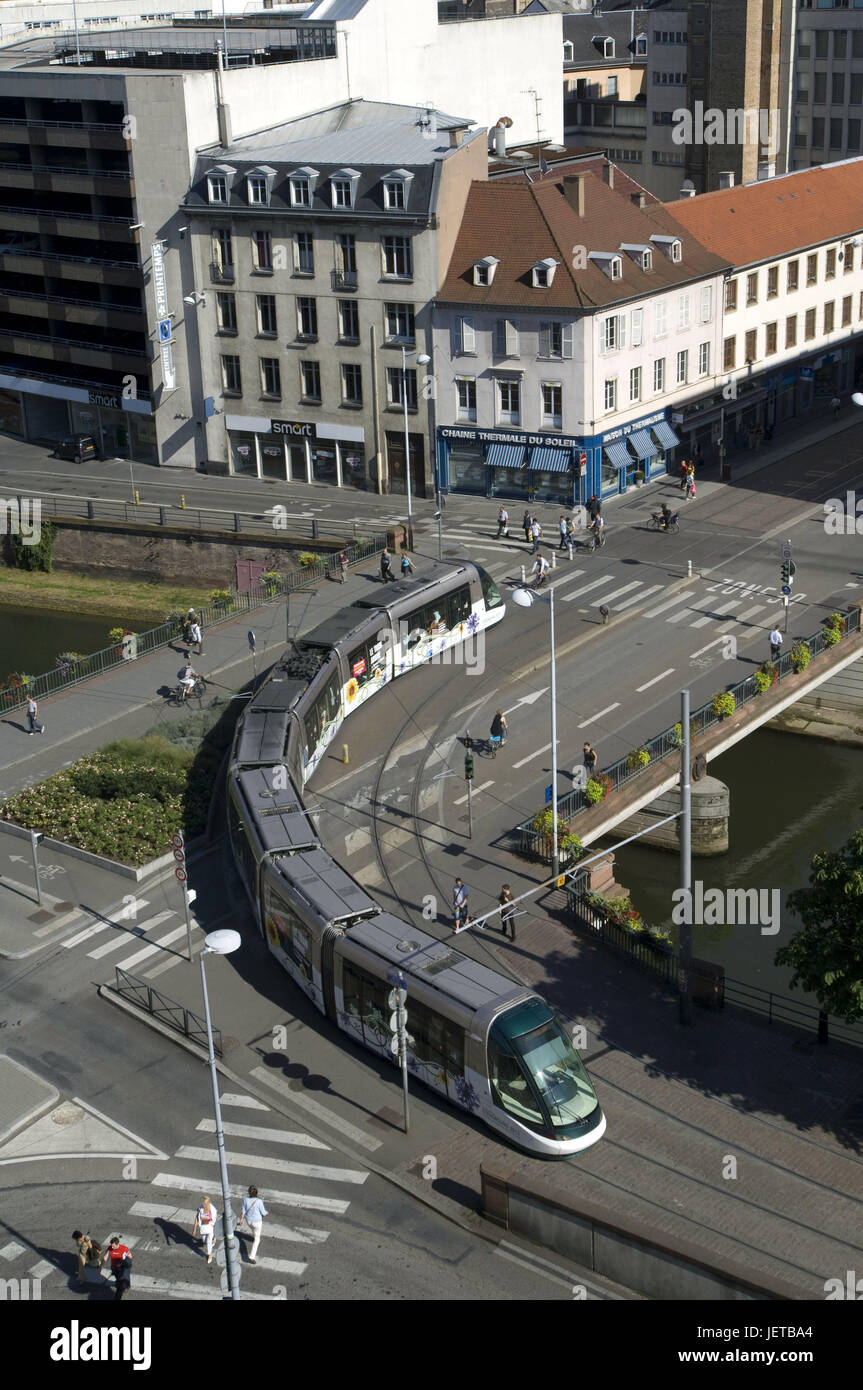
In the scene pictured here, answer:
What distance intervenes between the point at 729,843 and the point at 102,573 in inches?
1618

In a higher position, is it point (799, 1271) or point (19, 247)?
point (19, 247)

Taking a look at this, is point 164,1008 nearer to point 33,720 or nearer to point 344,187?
point 33,720

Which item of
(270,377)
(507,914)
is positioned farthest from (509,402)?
(507,914)

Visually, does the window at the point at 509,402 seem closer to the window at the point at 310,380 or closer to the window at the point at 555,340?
the window at the point at 555,340

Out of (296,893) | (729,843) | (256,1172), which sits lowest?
(729,843)

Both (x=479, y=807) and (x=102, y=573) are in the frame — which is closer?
(x=479, y=807)

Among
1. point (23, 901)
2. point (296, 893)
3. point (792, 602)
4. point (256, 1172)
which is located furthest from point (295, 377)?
point (256, 1172)

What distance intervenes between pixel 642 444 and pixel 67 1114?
171ft

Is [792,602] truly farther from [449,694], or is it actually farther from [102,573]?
[102,573]

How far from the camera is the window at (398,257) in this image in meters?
81.3

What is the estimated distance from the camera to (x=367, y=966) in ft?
129

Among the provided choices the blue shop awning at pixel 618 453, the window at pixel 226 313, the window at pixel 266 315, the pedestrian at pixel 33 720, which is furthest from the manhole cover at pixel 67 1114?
the window at pixel 226 313

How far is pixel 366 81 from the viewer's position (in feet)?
311

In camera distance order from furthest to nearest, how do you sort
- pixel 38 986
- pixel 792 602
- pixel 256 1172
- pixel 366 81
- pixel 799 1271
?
1. pixel 366 81
2. pixel 792 602
3. pixel 38 986
4. pixel 256 1172
5. pixel 799 1271
